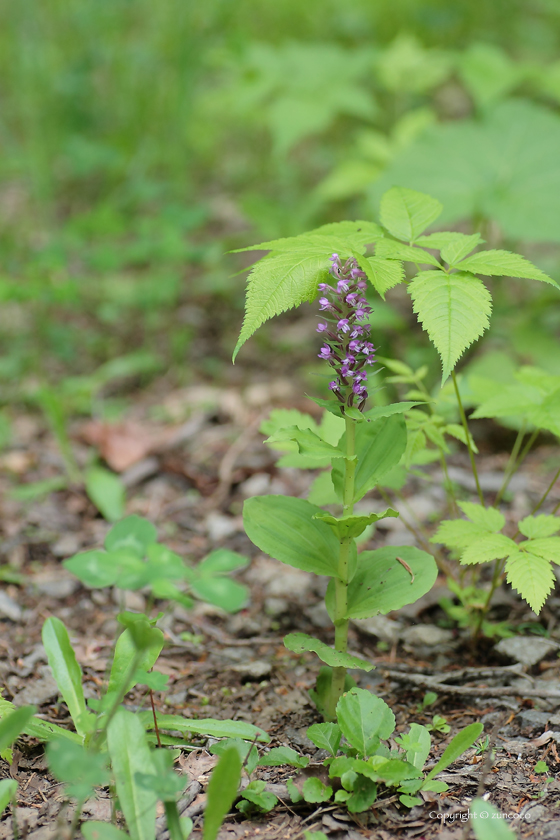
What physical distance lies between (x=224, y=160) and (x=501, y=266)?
184 inches

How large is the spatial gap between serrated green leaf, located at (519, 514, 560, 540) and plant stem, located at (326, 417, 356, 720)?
43 centimetres

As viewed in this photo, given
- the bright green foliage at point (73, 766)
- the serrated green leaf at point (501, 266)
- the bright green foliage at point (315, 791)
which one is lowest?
the bright green foliage at point (315, 791)

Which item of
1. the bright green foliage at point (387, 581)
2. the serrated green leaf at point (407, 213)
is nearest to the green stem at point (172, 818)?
the bright green foliage at point (387, 581)

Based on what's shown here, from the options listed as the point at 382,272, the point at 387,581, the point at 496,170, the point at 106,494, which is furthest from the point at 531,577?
the point at 496,170

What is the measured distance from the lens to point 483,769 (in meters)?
1.43

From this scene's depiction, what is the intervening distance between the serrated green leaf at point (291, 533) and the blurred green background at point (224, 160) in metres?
1.68

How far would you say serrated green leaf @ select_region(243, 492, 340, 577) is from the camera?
1.57 m

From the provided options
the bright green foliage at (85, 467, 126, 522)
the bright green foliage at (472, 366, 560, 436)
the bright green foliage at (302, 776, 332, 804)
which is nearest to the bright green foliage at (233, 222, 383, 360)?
the bright green foliage at (472, 366, 560, 436)

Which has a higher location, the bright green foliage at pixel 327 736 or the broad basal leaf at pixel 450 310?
the broad basal leaf at pixel 450 310

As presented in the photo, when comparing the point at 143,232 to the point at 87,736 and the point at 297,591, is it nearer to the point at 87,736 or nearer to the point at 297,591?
the point at 297,591

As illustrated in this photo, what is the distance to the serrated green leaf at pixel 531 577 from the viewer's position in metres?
1.40

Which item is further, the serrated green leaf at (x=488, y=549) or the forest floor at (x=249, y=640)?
the serrated green leaf at (x=488, y=549)

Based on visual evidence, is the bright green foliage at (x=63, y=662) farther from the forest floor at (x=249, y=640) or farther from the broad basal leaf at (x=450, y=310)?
the broad basal leaf at (x=450, y=310)

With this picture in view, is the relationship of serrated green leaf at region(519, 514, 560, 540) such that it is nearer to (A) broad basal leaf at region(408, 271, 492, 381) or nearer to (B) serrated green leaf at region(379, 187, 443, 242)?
(A) broad basal leaf at region(408, 271, 492, 381)
